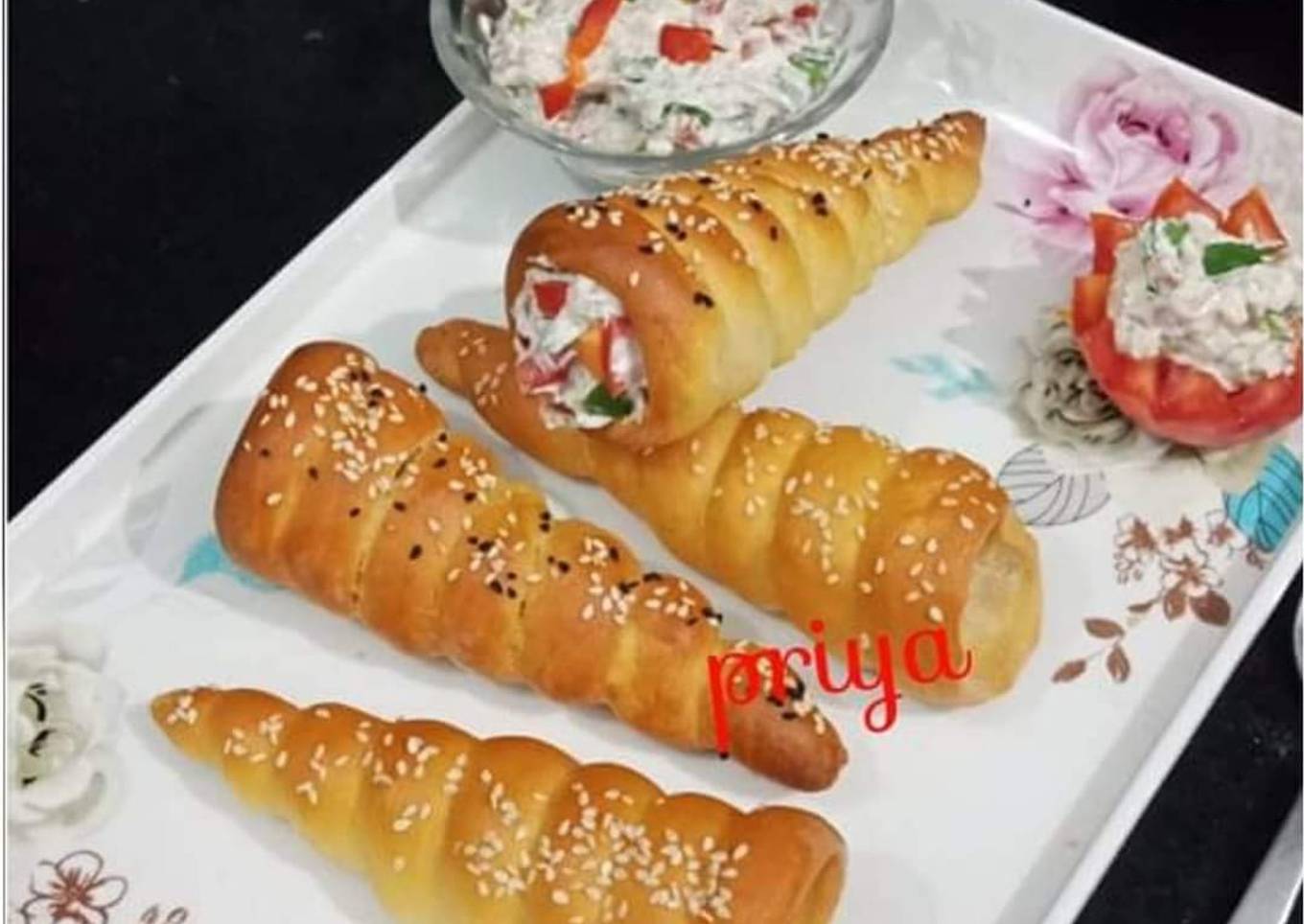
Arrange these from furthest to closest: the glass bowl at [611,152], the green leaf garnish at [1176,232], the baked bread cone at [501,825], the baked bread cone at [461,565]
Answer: the glass bowl at [611,152], the green leaf garnish at [1176,232], the baked bread cone at [461,565], the baked bread cone at [501,825]

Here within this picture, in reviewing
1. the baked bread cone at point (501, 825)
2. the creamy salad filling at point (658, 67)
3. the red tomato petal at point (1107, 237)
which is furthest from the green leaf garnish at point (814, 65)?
the baked bread cone at point (501, 825)

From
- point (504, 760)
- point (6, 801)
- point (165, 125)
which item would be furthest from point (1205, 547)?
point (165, 125)

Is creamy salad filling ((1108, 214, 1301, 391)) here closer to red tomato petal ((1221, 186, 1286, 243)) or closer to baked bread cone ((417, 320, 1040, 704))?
red tomato petal ((1221, 186, 1286, 243))

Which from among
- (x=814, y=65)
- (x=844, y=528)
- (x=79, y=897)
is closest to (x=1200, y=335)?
(x=844, y=528)

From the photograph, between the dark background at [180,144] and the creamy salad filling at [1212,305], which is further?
the dark background at [180,144]

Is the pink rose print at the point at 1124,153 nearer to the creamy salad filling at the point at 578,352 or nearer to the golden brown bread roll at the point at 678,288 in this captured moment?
the golden brown bread roll at the point at 678,288

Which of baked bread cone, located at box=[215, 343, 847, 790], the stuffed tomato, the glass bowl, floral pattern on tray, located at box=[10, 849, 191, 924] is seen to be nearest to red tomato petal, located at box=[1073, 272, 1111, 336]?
the stuffed tomato
